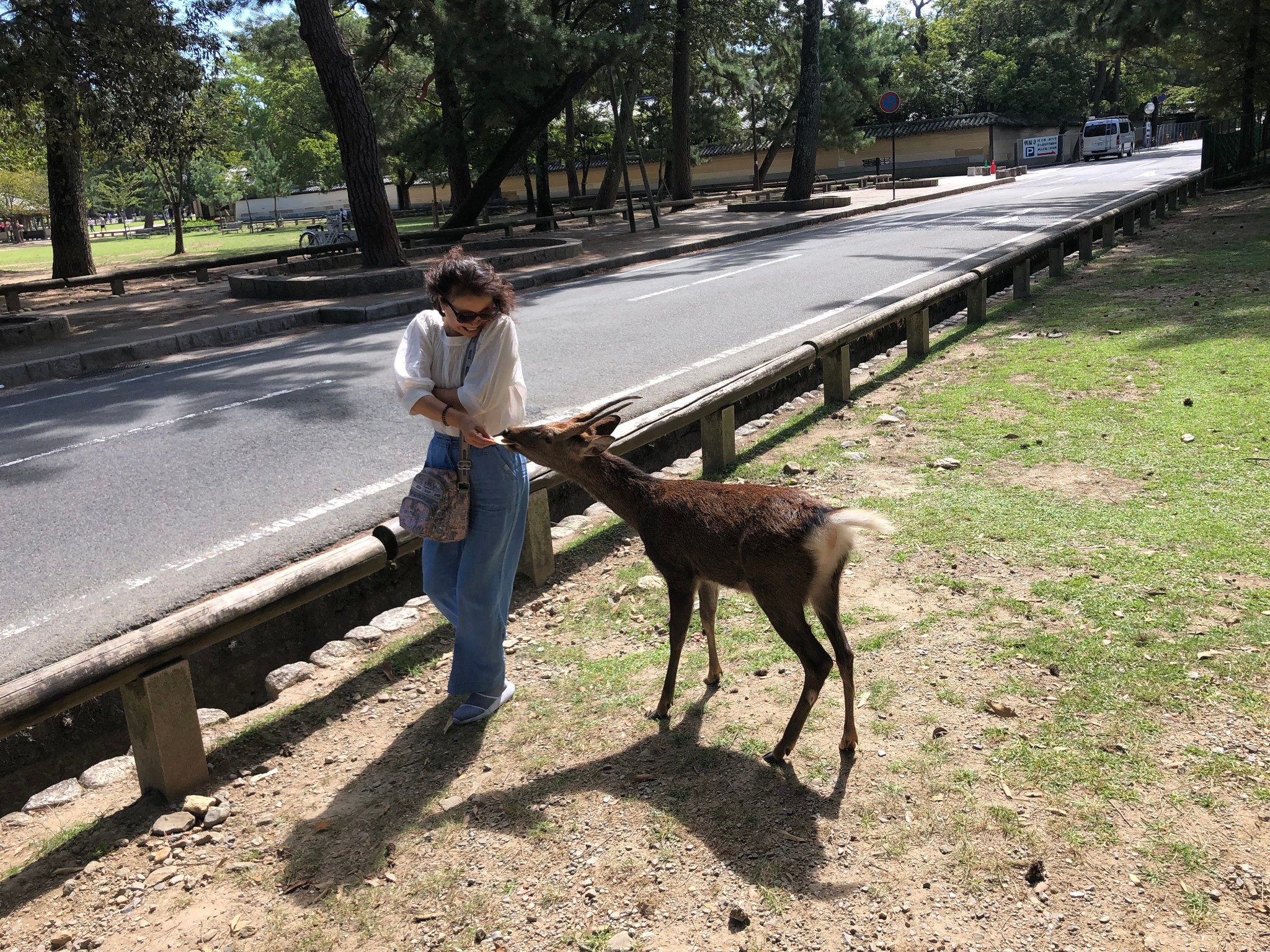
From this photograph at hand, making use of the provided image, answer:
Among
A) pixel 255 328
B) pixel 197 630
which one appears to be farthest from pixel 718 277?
pixel 197 630

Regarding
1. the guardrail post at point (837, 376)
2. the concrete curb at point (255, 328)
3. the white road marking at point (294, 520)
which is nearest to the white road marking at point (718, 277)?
the concrete curb at point (255, 328)

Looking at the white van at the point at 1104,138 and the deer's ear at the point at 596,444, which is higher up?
the white van at the point at 1104,138

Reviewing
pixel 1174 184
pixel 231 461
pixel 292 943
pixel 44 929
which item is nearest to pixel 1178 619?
pixel 292 943

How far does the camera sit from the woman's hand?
335 centimetres

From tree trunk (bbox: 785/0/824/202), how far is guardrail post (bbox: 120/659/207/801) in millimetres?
27664

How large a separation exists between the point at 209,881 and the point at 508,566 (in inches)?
54.7

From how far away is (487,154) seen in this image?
1265 inches

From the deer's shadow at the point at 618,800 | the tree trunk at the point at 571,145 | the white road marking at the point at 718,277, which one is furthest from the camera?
the tree trunk at the point at 571,145

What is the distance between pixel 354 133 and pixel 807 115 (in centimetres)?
1631

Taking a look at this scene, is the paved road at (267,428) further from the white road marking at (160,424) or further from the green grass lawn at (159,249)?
the green grass lawn at (159,249)

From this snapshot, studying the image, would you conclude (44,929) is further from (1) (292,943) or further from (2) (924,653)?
(2) (924,653)

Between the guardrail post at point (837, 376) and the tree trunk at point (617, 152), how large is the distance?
2202cm

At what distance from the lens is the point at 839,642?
3.25 m

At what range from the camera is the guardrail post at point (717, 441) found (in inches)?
237
